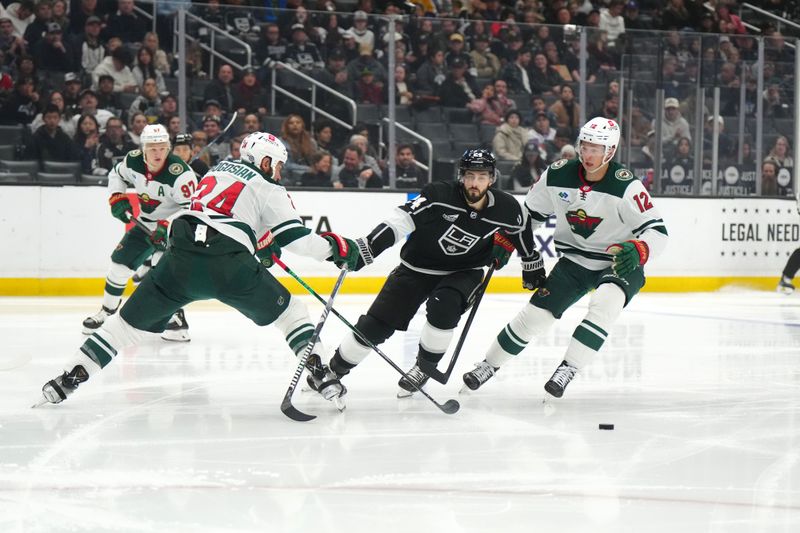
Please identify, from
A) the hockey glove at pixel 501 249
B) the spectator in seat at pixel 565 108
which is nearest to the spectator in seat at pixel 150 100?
the spectator in seat at pixel 565 108

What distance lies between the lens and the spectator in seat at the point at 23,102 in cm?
884

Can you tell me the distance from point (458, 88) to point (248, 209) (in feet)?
21.0

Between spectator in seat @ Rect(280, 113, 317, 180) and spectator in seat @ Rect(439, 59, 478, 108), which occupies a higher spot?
spectator in seat @ Rect(439, 59, 478, 108)

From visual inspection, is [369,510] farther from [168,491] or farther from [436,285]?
[436,285]

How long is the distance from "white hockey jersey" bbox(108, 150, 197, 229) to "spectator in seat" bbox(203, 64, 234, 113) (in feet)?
9.59

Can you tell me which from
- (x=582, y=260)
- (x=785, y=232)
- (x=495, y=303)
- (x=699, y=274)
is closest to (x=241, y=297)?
(x=582, y=260)

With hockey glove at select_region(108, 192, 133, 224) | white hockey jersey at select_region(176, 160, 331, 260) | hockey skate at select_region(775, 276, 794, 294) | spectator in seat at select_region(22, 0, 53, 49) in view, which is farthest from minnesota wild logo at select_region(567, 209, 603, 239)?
hockey skate at select_region(775, 276, 794, 294)

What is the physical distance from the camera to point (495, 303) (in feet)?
28.7

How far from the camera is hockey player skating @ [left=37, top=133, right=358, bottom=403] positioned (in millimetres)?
3773

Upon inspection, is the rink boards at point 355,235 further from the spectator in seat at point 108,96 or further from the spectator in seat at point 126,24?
the spectator in seat at point 126,24

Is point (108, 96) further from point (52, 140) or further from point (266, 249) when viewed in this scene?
point (266, 249)

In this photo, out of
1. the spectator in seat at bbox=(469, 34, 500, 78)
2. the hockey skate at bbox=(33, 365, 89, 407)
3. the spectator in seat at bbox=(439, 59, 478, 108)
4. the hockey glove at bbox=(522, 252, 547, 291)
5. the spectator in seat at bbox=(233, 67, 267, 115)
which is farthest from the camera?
the spectator in seat at bbox=(469, 34, 500, 78)

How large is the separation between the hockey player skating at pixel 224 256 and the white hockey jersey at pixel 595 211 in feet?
3.13

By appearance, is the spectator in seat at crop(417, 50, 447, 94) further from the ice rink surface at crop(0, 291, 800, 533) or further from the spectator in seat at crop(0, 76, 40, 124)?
the ice rink surface at crop(0, 291, 800, 533)
